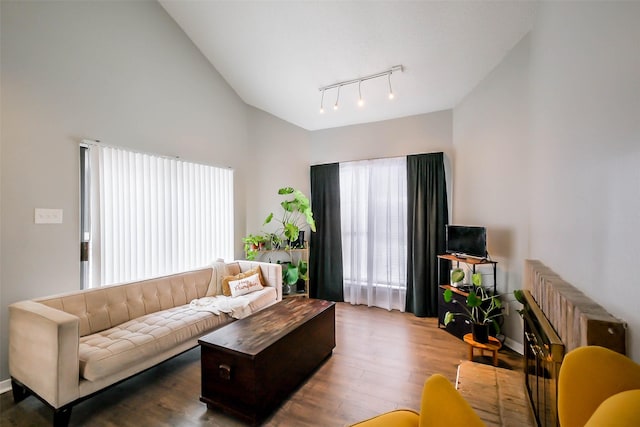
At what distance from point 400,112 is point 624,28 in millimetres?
3059

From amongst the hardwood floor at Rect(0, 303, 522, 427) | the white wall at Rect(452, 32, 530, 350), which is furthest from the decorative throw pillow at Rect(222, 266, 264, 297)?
the white wall at Rect(452, 32, 530, 350)

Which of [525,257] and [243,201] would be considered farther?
[243,201]

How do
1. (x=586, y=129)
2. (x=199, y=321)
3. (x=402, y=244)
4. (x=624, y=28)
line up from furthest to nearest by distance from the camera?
(x=402, y=244), (x=199, y=321), (x=586, y=129), (x=624, y=28)

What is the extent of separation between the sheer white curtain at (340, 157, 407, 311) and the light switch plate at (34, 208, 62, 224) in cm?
350

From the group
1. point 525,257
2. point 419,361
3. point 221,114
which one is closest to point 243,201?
point 221,114

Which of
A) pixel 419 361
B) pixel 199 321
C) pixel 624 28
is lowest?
pixel 419 361

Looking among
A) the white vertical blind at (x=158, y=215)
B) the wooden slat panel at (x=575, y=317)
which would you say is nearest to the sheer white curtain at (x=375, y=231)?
the white vertical blind at (x=158, y=215)

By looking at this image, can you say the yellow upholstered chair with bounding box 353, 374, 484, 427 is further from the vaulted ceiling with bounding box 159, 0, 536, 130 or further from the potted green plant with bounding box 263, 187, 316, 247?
the potted green plant with bounding box 263, 187, 316, 247

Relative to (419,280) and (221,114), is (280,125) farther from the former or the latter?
(419,280)

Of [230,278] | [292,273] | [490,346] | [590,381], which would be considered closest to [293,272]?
[292,273]

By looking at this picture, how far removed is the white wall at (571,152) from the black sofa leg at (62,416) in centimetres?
288

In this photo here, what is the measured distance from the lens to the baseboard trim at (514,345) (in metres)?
2.60

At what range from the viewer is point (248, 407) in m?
1.74

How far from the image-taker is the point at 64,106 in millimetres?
2344
